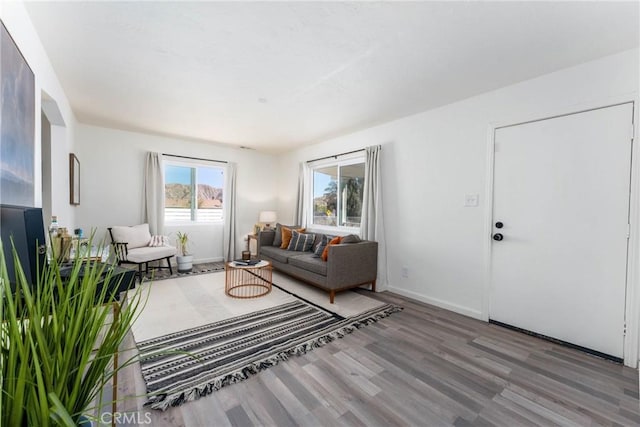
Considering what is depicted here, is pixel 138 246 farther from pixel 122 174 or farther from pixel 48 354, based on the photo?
pixel 48 354

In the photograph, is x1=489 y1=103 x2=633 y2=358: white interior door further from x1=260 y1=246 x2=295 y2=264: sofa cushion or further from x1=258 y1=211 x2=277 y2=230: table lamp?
x1=258 y1=211 x2=277 y2=230: table lamp

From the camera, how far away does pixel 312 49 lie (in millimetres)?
2150

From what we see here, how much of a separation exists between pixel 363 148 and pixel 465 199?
1755 mm

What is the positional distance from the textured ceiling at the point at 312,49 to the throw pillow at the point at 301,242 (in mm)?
2073

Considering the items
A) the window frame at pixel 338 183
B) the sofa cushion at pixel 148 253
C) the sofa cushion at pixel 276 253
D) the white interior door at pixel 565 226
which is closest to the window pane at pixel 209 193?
the sofa cushion at pixel 148 253

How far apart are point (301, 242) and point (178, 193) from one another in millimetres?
2695

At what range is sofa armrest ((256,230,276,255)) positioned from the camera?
493 cm

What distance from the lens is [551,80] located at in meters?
2.45

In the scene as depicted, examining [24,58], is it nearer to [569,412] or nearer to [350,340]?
[350,340]

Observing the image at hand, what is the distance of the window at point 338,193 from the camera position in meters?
4.48

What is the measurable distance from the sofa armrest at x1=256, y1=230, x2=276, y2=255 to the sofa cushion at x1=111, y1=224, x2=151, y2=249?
5.86 ft

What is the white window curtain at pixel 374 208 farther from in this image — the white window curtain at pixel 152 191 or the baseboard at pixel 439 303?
the white window curtain at pixel 152 191

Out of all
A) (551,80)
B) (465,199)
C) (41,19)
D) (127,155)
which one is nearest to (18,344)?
(41,19)

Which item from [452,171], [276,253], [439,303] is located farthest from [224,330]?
[452,171]
